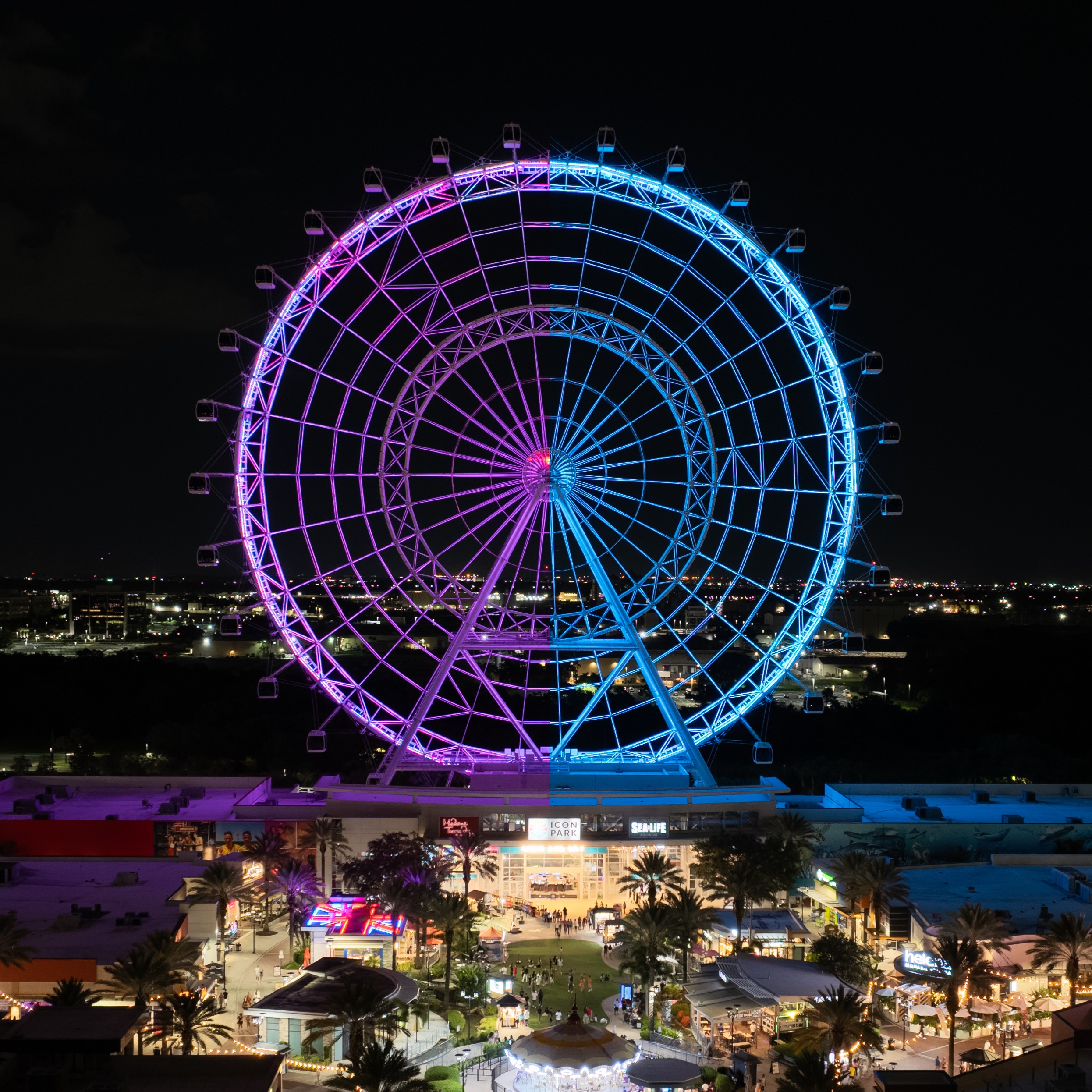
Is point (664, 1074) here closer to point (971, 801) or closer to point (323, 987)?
point (323, 987)

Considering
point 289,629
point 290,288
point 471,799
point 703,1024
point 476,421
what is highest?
point 290,288

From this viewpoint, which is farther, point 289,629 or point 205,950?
point 289,629

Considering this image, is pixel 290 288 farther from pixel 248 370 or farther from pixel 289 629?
pixel 289 629

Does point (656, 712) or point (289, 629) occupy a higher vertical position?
point (289, 629)

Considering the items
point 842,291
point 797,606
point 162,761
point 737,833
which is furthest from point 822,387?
point 162,761

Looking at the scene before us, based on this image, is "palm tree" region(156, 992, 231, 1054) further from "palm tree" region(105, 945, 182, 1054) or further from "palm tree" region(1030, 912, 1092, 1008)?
"palm tree" region(1030, 912, 1092, 1008)

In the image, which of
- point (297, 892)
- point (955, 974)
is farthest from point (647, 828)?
point (955, 974)

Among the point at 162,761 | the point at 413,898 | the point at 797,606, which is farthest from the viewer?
the point at 162,761

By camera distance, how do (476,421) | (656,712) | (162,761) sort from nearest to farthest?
(476,421)
(162,761)
(656,712)
